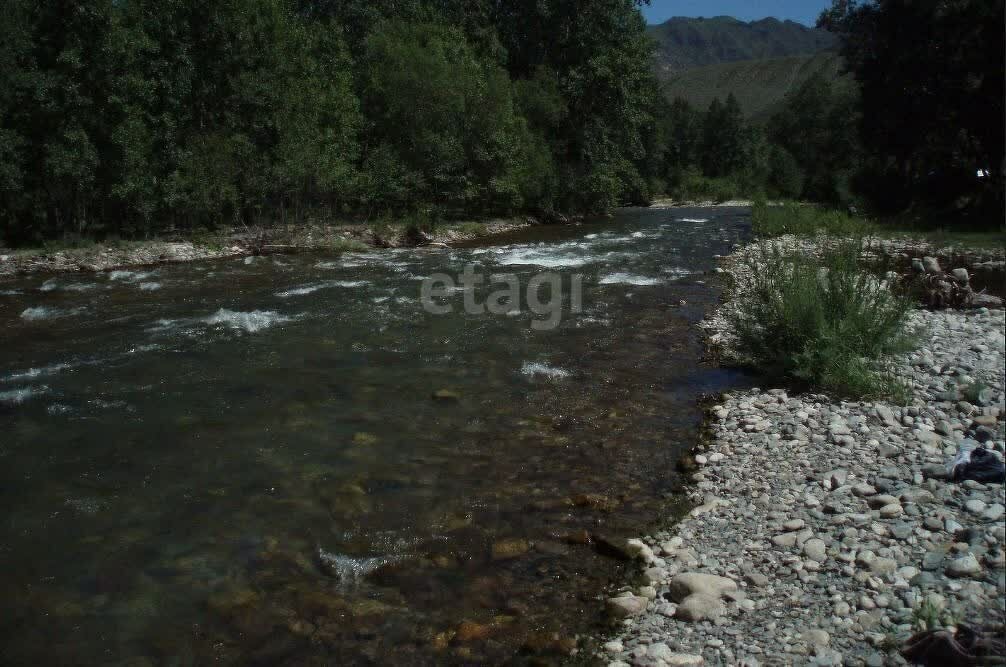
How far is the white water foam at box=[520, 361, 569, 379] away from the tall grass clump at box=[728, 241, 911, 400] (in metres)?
2.52

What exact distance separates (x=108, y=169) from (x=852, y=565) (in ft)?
84.8

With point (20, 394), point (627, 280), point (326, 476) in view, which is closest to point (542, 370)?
point (326, 476)

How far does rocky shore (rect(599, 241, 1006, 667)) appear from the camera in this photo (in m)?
3.76

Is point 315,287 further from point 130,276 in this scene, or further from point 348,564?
point 348,564

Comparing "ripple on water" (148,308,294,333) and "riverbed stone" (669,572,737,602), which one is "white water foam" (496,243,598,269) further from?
"riverbed stone" (669,572,737,602)

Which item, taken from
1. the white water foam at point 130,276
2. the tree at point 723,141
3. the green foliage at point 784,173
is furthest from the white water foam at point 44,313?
the tree at point 723,141

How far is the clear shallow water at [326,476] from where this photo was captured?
180 inches

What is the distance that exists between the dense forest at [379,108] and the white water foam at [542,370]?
9.78 meters

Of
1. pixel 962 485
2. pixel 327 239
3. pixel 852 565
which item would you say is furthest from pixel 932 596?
pixel 327 239

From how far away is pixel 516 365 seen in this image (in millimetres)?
10062

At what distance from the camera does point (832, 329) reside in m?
8.01

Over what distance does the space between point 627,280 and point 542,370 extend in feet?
25.9

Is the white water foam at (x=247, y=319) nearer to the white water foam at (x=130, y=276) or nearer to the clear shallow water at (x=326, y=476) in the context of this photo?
the clear shallow water at (x=326, y=476)

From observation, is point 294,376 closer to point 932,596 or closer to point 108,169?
point 932,596
